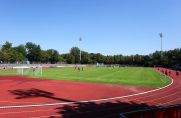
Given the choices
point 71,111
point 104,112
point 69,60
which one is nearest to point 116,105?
point 104,112

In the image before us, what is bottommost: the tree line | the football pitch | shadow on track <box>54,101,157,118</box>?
shadow on track <box>54,101,157,118</box>

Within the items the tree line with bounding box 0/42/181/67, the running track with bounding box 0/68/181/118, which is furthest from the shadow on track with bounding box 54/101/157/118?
the tree line with bounding box 0/42/181/67

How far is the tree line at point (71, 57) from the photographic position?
132125 mm

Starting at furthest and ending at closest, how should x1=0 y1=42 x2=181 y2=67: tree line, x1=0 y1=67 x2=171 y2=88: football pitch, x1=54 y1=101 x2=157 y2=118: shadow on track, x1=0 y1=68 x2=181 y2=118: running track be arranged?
x1=0 y1=42 x2=181 y2=67: tree line
x1=0 y1=67 x2=171 y2=88: football pitch
x1=0 y1=68 x2=181 y2=118: running track
x1=54 y1=101 x2=157 y2=118: shadow on track

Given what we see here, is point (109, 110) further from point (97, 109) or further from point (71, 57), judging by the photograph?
point (71, 57)

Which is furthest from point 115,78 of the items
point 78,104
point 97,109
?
point 97,109

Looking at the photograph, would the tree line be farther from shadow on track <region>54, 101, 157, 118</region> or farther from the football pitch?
shadow on track <region>54, 101, 157, 118</region>

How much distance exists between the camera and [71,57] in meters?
179

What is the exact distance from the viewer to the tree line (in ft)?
433

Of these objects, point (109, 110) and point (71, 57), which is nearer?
point (109, 110)

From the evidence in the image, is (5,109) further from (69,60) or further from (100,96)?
(69,60)

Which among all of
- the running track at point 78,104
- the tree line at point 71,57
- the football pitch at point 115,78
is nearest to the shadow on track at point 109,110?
the running track at point 78,104

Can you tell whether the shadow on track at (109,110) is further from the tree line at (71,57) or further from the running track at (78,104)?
the tree line at (71,57)

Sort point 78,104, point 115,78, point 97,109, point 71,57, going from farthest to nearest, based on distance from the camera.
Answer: point 71,57 → point 115,78 → point 78,104 → point 97,109
